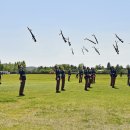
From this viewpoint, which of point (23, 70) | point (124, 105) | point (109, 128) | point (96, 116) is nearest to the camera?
point (109, 128)

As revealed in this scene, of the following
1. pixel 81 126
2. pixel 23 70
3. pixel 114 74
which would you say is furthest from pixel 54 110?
pixel 114 74

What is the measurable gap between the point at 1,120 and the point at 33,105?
6960 millimetres

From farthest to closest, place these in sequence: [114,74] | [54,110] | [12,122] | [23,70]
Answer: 1. [114,74]
2. [23,70]
3. [54,110]
4. [12,122]

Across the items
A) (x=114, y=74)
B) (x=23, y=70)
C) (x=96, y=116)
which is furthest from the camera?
(x=114, y=74)

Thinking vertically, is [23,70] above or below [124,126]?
above

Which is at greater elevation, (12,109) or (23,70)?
(23,70)

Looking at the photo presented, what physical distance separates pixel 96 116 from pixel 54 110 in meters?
3.37

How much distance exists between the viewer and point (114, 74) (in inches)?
2050

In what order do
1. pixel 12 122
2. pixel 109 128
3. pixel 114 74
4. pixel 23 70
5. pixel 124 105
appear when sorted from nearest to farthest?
pixel 109 128
pixel 12 122
pixel 124 105
pixel 23 70
pixel 114 74

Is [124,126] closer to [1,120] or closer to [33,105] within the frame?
[1,120]

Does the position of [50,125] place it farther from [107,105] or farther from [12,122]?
[107,105]

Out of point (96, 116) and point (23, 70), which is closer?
point (96, 116)

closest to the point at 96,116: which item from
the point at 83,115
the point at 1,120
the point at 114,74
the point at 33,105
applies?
the point at 83,115

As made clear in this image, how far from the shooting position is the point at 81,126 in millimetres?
18875
